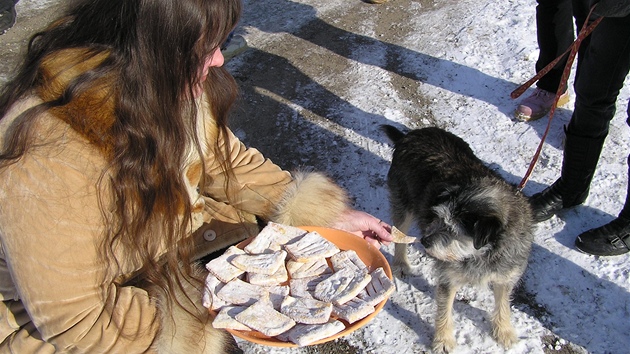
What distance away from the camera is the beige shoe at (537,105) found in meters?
4.50

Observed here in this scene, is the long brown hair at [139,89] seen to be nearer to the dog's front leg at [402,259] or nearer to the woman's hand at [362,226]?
the woman's hand at [362,226]

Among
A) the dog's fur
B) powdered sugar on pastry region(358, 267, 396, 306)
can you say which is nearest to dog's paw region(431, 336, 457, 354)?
the dog's fur

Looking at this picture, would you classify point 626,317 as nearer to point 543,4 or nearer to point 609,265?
point 609,265

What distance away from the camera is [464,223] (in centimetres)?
267

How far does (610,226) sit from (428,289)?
1.27 metres

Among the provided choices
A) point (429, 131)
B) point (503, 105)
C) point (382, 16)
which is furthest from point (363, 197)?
point (382, 16)

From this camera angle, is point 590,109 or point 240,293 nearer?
point 240,293

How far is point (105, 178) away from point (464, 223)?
1.77 meters

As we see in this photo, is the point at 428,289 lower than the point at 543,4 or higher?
lower

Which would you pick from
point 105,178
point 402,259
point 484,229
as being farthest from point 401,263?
point 105,178

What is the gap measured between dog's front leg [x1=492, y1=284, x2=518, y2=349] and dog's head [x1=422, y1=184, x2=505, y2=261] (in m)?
0.40

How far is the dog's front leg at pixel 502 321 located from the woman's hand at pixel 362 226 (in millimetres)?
836

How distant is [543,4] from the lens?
404cm

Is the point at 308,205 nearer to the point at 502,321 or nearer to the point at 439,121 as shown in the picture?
the point at 502,321
